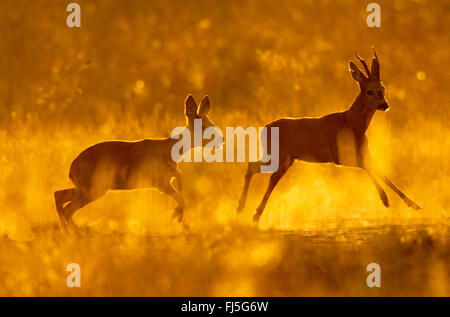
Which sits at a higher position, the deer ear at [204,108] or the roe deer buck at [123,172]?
the deer ear at [204,108]

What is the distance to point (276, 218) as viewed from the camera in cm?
917

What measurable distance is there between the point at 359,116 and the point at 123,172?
7.95 ft

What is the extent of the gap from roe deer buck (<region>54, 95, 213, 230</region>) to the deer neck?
4.71 feet

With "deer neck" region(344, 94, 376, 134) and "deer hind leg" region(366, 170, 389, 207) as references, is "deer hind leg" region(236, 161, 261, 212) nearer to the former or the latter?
"deer neck" region(344, 94, 376, 134)

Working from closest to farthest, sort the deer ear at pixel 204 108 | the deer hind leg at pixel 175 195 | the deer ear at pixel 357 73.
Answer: the deer hind leg at pixel 175 195
the deer ear at pixel 357 73
the deer ear at pixel 204 108

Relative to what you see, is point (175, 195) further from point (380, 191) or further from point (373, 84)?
point (373, 84)

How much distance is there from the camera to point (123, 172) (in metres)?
8.80

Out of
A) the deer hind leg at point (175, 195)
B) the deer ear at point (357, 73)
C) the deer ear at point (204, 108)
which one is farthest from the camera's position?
the deer ear at point (204, 108)

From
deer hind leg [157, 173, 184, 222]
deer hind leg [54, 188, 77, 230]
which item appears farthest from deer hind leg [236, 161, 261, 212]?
deer hind leg [54, 188, 77, 230]

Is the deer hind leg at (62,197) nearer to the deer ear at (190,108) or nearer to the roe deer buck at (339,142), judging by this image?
the deer ear at (190,108)

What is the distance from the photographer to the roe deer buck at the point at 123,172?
28.9 ft

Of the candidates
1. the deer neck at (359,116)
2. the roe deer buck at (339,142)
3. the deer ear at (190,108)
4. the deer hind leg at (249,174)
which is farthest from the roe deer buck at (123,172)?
the deer neck at (359,116)

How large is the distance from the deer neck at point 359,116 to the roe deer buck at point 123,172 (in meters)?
1.43

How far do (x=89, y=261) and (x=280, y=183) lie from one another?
A: 2.95m
